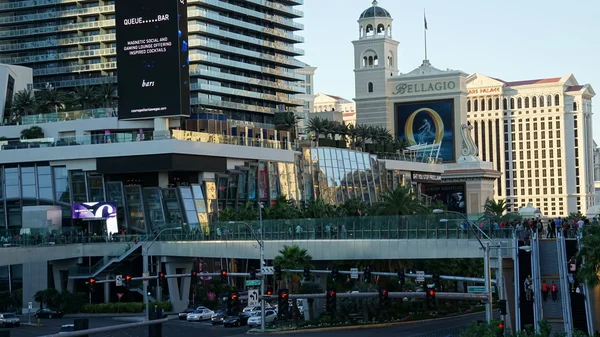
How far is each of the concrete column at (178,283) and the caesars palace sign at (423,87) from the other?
298ft

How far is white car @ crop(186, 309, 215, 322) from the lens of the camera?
9538 centimetres

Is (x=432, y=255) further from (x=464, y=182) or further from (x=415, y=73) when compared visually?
(x=415, y=73)

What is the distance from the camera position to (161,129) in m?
118

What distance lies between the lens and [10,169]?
414ft

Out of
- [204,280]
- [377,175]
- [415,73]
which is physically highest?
[415,73]

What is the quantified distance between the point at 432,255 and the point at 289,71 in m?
110

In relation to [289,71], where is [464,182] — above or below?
below

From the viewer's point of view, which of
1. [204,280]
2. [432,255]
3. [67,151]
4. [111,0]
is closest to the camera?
[432,255]

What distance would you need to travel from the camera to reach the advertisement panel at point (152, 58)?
11594cm

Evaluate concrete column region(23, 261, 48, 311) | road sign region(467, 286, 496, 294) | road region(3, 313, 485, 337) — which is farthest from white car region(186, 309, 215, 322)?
road sign region(467, 286, 496, 294)

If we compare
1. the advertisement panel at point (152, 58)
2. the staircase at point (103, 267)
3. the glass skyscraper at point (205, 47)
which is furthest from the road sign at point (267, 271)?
the glass skyscraper at point (205, 47)

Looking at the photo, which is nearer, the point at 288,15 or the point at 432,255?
the point at 432,255

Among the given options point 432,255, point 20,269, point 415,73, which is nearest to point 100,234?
point 20,269

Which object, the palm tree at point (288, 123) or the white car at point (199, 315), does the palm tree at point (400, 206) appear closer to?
the white car at point (199, 315)
